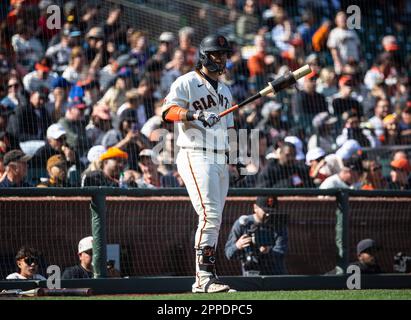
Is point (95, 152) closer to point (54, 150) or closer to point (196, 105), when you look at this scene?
point (54, 150)

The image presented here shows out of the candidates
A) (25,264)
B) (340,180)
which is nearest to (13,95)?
(25,264)

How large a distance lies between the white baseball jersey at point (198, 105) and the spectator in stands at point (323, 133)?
432 cm

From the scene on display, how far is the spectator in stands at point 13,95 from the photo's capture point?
10.7 metres

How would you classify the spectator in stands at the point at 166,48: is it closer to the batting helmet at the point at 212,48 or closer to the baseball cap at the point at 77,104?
the baseball cap at the point at 77,104

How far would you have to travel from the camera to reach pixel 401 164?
448 inches

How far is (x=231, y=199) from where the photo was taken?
934 centimetres

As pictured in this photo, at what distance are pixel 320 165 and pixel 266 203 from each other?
1.98 metres

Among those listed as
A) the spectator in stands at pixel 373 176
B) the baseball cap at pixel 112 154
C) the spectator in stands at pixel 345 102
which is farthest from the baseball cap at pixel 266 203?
the spectator in stands at pixel 345 102

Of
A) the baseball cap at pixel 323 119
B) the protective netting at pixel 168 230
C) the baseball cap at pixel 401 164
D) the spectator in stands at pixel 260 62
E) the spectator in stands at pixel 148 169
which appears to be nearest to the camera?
the protective netting at pixel 168 230

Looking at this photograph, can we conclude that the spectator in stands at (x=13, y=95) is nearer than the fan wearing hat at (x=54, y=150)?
No

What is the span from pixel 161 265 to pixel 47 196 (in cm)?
134

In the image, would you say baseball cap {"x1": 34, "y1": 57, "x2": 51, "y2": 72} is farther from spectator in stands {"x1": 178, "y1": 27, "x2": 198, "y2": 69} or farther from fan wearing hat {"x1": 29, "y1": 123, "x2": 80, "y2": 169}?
spectator in stands {"x1": 178, "y1": 27, "x2": 198, "y2": 69}

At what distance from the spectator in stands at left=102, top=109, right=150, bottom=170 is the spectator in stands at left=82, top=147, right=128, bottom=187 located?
587 mm

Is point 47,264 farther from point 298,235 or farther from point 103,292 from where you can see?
point 298,235
